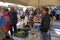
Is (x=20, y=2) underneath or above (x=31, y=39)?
above

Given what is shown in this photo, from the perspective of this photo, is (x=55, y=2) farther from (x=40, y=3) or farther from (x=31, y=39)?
(x=31, y=39)

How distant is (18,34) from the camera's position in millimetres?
13656

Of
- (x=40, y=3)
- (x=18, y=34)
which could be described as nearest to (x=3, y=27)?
(x=40, y=3)

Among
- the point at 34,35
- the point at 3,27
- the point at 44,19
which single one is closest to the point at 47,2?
the point at 44,19

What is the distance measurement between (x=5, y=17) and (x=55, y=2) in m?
2.34

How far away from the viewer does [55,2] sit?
10.8 metres

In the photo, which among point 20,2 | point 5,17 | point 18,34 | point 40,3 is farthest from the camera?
point 18,34

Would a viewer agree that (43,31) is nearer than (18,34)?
Yes

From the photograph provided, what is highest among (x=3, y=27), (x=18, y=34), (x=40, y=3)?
(x=40, y=3)

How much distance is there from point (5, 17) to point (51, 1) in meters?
2.23

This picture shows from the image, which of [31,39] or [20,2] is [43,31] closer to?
[31,39]

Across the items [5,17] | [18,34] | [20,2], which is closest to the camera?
[20,2]

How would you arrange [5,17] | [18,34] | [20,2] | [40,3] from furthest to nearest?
[18,34]
[40,3]
[5,17]
[20,2]

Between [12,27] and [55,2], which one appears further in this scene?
[12,27]
